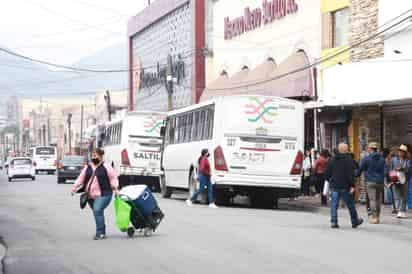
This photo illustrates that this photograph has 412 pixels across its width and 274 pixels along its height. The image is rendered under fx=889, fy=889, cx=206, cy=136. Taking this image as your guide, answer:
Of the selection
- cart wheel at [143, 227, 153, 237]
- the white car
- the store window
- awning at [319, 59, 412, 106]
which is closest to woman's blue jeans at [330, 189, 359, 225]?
cart wheel at [143, 227, 153, 237]

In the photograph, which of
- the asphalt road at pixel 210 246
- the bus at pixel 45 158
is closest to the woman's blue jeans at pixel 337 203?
the asphalt road at pixel 210 246

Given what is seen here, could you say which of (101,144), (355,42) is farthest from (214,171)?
(101,144)

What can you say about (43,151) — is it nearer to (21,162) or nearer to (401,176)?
(21,162)

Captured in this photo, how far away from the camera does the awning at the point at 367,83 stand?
24272mm

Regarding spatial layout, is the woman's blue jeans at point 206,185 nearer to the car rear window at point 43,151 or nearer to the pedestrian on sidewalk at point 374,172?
the pedestrian on sidewalk at point 374,172

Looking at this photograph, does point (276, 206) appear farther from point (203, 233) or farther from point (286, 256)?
point (286, 256)

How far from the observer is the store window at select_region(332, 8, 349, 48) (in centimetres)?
3153

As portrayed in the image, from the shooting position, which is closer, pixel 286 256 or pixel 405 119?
pixel 286 256

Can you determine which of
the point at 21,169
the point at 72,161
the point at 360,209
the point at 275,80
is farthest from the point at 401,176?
the point at 21,169

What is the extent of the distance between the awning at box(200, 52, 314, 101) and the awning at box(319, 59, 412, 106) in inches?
226

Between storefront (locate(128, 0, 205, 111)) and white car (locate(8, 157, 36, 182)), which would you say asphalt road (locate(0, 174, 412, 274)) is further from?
white car (locate(8, 157, 36, 182))

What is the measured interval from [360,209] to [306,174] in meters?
5.25

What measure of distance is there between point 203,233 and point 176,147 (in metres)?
14.3

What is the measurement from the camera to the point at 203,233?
17.1 m
